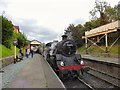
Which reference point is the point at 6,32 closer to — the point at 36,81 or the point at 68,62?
the point at 68,62

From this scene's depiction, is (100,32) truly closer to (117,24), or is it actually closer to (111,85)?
(117,24)

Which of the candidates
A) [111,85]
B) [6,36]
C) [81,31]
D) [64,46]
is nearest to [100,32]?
[6,36]

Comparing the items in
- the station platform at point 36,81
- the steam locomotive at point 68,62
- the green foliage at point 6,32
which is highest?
the green foliage at point 6,32

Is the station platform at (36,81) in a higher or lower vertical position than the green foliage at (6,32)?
lower

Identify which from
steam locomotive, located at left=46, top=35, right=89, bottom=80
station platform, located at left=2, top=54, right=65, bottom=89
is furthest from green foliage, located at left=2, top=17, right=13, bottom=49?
station platform, located at left=2, top=54, right=65, bottom=89

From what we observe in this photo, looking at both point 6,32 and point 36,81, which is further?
point 6,32

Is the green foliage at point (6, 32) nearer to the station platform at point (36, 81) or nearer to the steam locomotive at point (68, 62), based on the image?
the steam locomotive at point (68, 62)

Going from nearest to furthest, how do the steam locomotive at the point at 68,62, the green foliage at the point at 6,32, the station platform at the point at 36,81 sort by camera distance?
the station platform at the point at 36,81 < the steam locomotive at the point at 68,62 < the green foliage at the point at 6,32

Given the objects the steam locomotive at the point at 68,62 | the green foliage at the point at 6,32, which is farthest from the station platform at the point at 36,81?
the green foliage at the point at 6,32

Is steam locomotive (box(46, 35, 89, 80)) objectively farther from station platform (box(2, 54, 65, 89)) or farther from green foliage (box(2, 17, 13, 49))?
green foliage (box(2, 17, 13, 49))

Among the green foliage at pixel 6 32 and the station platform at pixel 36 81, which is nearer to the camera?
the station platform at pixel 36 81

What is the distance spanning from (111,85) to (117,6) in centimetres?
5416

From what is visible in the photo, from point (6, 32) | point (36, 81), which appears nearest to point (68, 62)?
point (36, 81)

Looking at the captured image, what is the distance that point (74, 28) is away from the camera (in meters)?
Result: 68.6
